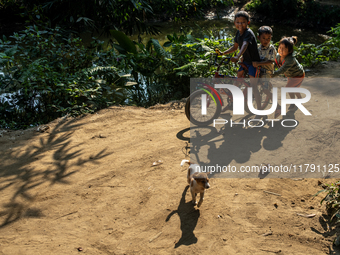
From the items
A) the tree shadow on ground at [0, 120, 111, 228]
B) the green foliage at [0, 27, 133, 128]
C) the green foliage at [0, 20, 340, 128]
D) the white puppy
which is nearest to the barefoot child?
the green foliage at [0, 20, 340, 128]

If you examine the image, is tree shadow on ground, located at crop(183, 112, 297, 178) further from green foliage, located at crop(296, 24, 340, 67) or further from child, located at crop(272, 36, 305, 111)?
green foliage, located at crop(296, 24, 340, 67)

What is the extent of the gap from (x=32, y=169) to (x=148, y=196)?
6.29ft

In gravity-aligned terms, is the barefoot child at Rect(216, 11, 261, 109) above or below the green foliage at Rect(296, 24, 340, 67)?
above

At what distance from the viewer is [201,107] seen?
470 centimetres

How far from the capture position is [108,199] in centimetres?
352

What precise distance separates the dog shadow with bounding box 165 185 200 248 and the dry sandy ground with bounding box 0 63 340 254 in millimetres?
12

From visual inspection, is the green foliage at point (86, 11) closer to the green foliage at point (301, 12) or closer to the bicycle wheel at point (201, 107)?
the bicycle wheel at point (201, 107)

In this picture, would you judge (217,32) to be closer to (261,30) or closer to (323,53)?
(323,53)

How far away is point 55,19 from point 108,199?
684cm

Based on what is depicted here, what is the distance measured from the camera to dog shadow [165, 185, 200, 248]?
9.40 feet

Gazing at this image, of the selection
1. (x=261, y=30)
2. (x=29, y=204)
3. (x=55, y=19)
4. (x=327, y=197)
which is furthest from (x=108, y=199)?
Answer: (x=55, y=19)

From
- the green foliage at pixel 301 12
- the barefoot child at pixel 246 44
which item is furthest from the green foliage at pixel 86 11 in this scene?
the green foliage at pixel 301 12

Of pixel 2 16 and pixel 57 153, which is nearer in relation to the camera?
pixel 57 153

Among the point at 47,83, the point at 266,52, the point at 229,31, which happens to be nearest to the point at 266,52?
the point at 266,52
